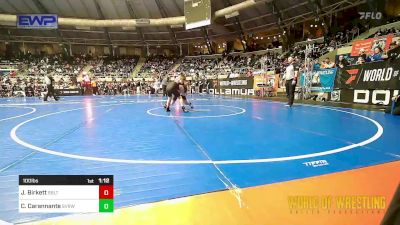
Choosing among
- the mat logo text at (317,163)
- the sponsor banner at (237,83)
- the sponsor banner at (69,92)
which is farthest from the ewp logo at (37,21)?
the mat logo text at (317,163)

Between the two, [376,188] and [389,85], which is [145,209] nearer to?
[376,188]

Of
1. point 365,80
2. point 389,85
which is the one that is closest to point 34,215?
point 389,85

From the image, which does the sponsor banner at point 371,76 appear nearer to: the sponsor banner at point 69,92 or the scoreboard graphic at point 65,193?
the scoreboard graphic at point 65,193

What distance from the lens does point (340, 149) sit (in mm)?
3850

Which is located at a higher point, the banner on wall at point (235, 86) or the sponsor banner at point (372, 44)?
the sponsor banner at point (372, 44)

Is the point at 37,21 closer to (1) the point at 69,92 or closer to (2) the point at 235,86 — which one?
(1) the point at 69,92

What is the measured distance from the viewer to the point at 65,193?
1506 millimetres

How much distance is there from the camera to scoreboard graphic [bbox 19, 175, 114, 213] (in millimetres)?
1487

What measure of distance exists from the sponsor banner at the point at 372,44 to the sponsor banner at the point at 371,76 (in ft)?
11.9

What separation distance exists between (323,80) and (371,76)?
9.59ft

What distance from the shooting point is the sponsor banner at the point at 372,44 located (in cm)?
1280

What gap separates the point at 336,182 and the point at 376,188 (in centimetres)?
33

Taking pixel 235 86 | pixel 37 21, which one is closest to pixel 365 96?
pixel 235 86

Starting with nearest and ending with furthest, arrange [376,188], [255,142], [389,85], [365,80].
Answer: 1. [376,188]
2. [255,142]
3. [389,85]
4. [365,80]
